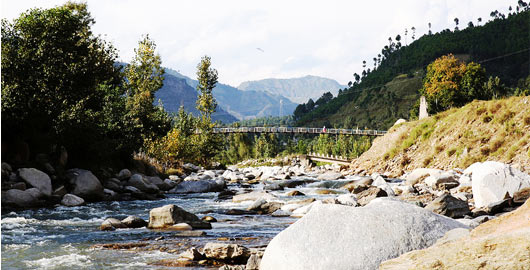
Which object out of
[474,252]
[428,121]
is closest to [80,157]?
[474,252]

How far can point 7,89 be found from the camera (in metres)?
21.2

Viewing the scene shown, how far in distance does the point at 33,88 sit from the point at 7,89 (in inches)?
66.0

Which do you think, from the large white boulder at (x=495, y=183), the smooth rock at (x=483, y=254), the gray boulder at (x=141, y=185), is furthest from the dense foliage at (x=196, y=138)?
the smooth rock at (x=483, y=254)

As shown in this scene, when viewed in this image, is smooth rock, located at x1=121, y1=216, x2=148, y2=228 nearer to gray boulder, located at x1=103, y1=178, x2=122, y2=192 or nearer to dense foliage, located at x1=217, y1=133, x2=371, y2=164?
gray boulder, located at x1=103, y1=178, x2=122, y2=192

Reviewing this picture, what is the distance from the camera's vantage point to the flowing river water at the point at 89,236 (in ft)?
30.1

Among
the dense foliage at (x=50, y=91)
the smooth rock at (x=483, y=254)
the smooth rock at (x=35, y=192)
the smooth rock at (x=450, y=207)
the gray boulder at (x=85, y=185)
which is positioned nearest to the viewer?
the smooth rock at (x=483, y=254)

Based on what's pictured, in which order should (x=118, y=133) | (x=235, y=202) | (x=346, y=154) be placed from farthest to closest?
(x=346, y=154) < (x=118, y=133) < (x=235, y=202)

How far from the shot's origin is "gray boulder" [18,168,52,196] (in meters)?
18.9

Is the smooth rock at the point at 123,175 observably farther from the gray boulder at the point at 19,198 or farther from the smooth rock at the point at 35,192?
the gray boulder at the point at 19,198

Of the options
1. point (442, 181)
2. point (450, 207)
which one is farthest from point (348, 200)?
point (442, 181)

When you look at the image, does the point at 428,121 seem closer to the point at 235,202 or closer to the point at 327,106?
the point at 235,202

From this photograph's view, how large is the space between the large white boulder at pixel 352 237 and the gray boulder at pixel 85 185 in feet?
A: 53.2

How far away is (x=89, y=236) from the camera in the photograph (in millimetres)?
12094

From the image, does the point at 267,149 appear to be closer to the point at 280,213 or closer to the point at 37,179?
the point at 37,179
